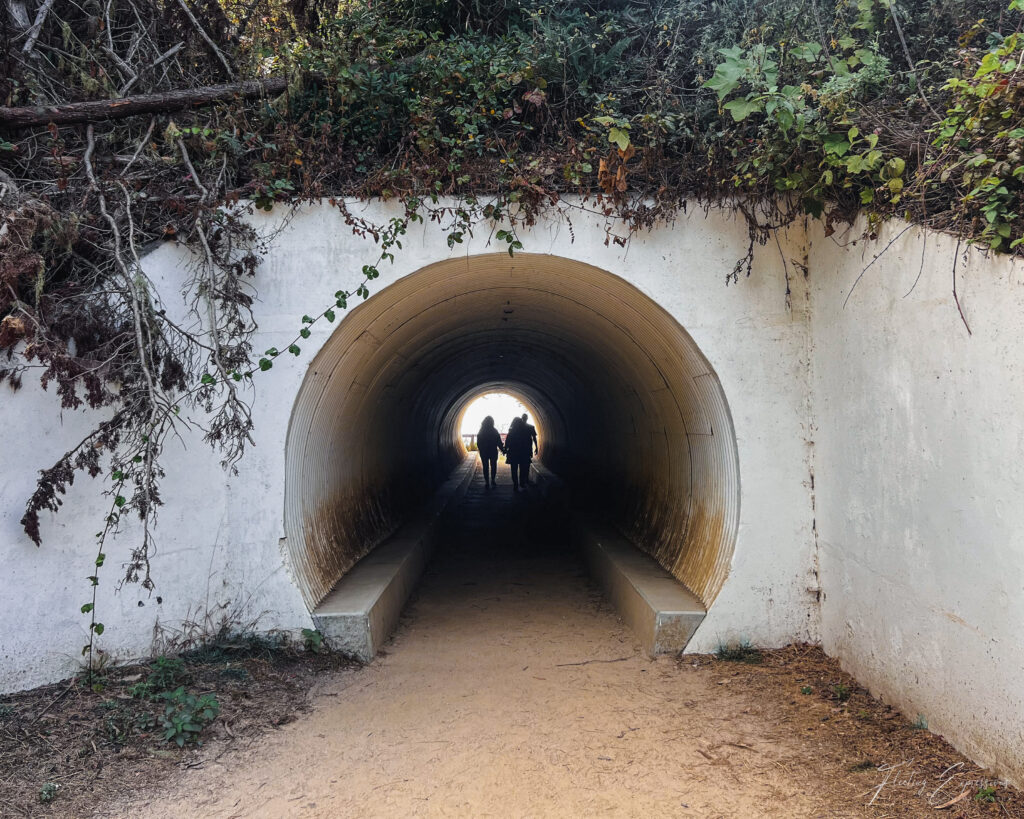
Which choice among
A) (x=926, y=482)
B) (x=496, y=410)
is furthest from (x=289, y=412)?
(x=496, y=410)

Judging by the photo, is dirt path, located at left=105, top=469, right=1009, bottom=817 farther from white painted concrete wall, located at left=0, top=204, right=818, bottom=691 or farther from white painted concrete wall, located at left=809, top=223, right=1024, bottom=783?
white painted concrete wall, located at left=0, top=204, right=818, bottom=691

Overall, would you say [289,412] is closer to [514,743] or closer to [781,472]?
[514,743]

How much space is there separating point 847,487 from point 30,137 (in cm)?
670

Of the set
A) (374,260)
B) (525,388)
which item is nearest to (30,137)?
(374,260)

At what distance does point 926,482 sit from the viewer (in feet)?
13.6

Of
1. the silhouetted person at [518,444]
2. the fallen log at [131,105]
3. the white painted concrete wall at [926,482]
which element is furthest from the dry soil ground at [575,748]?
the silhouetted person at [518,444]

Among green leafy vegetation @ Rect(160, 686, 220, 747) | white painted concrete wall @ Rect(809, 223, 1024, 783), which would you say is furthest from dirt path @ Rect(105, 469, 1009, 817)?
white painted concrete wall @ Rect(809, 223, 1024, 783)

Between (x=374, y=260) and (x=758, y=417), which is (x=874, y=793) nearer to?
(x=758, y=417)

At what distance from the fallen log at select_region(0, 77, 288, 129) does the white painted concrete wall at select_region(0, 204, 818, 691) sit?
1100 mm

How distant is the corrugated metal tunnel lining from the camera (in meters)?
6.06

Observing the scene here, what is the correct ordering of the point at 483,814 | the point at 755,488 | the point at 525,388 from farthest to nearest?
1. the point at 525,388
2. the point at 755,488
3. the point at 483,814

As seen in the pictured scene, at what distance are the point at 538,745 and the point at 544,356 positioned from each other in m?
8.51

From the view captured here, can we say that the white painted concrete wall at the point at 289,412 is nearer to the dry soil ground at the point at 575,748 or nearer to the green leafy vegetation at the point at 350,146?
the green leafy vegetation at the point at 350,146

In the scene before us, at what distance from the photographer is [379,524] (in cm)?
934
